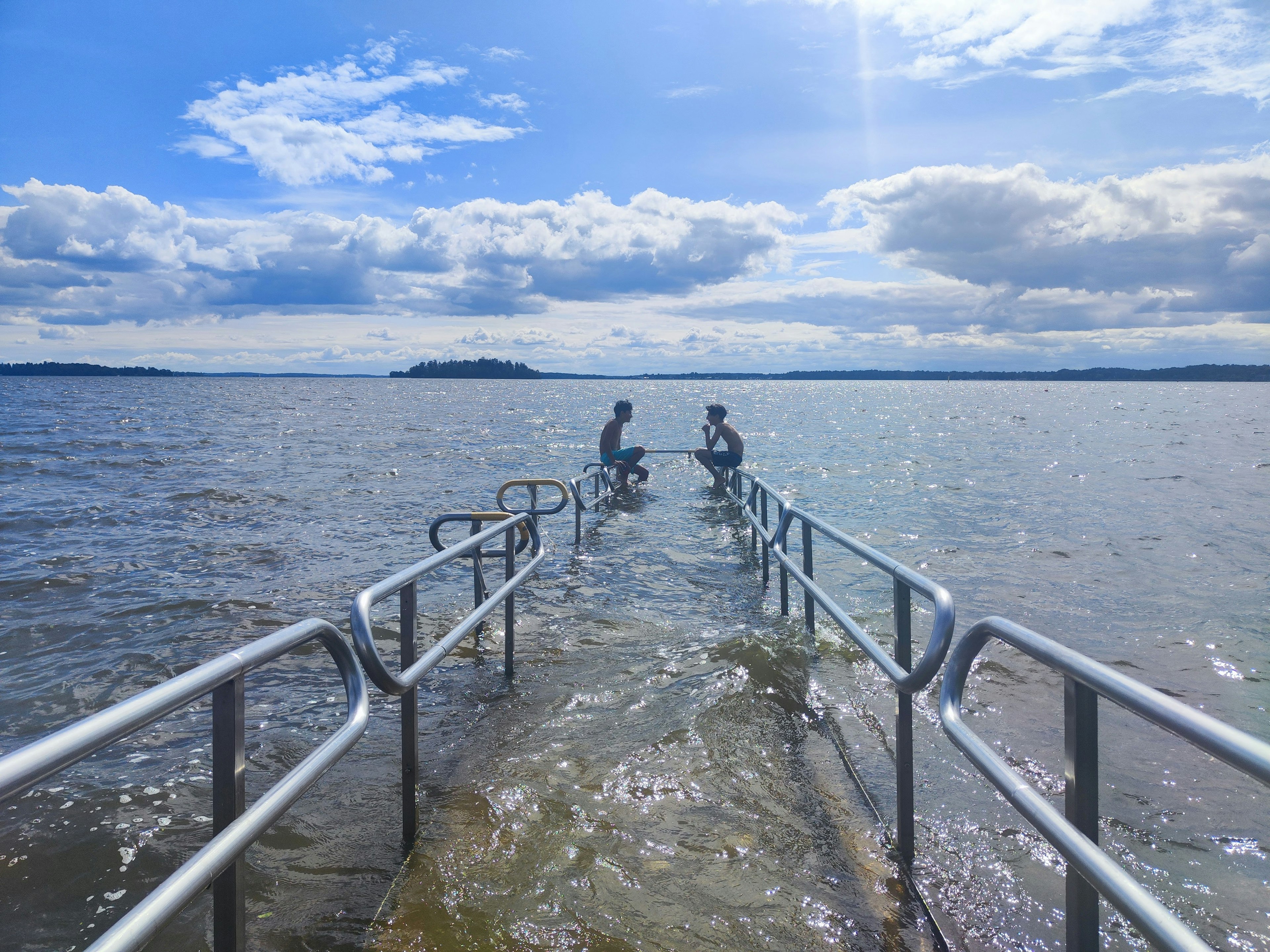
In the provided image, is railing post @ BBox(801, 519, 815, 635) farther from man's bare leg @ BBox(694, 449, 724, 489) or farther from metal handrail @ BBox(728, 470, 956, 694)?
man's bare leg @ BBox(694, 449, 724, 489)

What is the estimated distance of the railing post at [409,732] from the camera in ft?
9.87

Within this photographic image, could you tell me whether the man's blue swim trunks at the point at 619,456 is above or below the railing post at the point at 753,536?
above

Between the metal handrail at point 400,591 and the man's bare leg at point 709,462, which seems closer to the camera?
the metal handrail at point 400,591

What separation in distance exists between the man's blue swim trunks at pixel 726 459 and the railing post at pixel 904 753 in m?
10.7

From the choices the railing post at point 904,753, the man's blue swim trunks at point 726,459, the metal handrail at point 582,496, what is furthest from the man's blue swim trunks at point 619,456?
the railing post at point 904,753

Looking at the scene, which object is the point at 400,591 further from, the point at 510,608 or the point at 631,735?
the point at 510,608

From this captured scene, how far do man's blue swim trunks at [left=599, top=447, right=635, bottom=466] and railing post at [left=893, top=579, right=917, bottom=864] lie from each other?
1079 cm

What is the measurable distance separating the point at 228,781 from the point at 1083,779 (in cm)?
199

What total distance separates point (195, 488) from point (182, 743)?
1457 cm

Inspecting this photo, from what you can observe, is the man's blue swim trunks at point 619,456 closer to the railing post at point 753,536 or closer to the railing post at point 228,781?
the railing post at point 753,536

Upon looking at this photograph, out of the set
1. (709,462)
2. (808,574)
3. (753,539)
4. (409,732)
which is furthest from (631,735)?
(709,462)

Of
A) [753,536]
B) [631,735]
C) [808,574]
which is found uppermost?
[808,574]

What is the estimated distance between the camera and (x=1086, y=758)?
1705mm

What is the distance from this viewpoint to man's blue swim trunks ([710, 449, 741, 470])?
14.0 meters
